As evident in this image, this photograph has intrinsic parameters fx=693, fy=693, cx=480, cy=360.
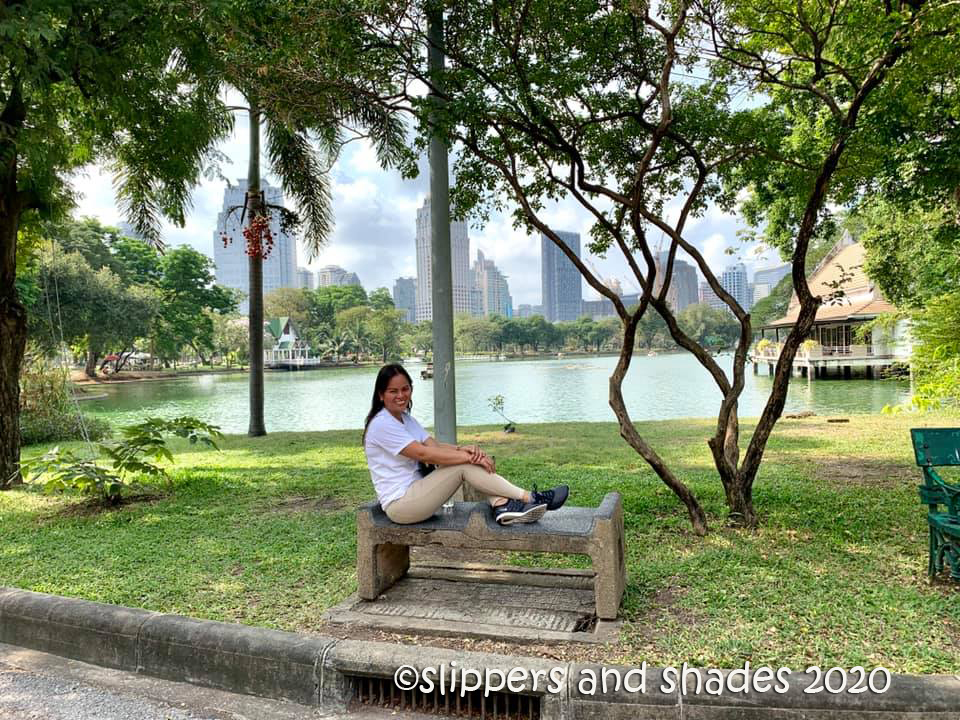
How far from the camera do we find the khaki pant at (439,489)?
12.8 feet

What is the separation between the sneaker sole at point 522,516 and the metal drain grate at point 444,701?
899 mm

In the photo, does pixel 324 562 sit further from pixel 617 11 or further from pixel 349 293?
pixel 349 293

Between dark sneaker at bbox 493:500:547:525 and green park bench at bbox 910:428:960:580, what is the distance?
2.23 meters

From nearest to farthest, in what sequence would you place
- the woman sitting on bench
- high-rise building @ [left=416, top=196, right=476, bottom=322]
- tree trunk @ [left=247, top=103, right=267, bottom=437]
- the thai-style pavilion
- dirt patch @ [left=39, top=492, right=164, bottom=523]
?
1. the woman sitting on bench
2. high-rise building @ [left=416, top=196, right=476, bottom=322]
3. dirt patch @ [left=39, top=492, right=164, bottom=523]
4. tree trunk @ [left=247, top=103, right=267, bottom=437]
5. the thai-style pavilion

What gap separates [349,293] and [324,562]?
8161 centimetres

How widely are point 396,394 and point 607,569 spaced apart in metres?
1.58

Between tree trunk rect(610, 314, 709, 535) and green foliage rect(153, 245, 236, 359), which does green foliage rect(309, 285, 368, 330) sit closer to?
green foliage rect(153, 245, 236, 359)

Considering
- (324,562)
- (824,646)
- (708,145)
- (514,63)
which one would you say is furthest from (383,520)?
(708,145)

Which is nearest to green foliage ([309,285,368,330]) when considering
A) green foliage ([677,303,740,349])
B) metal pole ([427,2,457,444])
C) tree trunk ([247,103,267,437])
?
green foliage ([677,303,740,349])

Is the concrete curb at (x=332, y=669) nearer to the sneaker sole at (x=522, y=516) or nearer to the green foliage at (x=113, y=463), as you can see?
the sneaker sole at (x=522, y=516)

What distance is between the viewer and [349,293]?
84.7m

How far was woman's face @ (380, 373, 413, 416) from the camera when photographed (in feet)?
13.8

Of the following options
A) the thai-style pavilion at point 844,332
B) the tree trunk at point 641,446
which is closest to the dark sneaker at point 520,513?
the tree trunk at point 641,446

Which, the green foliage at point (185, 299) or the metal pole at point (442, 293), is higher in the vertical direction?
the green foliage at point (185, 299)
